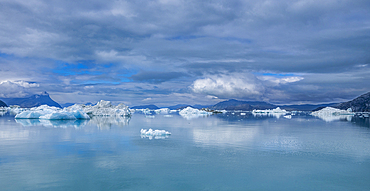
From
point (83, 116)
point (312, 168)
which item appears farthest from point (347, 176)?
point (83, 116)

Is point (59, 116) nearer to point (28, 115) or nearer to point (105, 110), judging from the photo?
point (28, 115)

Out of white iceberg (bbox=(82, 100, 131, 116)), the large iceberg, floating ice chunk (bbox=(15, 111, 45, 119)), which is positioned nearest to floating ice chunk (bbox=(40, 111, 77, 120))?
the large iceberg

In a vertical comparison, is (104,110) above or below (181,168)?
above

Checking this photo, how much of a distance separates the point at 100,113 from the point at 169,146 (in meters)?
66.5

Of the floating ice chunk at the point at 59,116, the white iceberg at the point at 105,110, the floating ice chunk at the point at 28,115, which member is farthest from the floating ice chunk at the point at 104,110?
the floating ice chunk at the point at 59,116

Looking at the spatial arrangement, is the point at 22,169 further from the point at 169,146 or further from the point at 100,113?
the point at 100,113

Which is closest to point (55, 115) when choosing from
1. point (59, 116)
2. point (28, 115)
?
point (59, 116)

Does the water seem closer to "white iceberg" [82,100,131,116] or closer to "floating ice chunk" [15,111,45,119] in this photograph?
"floating ice chunk" [15,111,45,119]

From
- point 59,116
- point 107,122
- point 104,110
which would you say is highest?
point 104,110

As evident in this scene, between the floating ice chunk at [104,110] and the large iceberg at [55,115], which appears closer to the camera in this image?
the large iceberg at [55,115]

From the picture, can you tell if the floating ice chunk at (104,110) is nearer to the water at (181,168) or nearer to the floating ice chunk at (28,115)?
the floating ice chunk at (28,115)

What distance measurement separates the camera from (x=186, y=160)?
1489 centimetres

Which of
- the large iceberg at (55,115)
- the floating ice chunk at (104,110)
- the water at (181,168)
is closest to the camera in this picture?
the water at (181,168)

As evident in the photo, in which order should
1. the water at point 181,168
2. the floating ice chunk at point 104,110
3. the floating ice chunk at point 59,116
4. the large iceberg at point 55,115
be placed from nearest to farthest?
the water at point 181,168
the floating ice chunk at point 59,116
the large iceberg at point 55,115
the floating ice chunk at point 104,110
